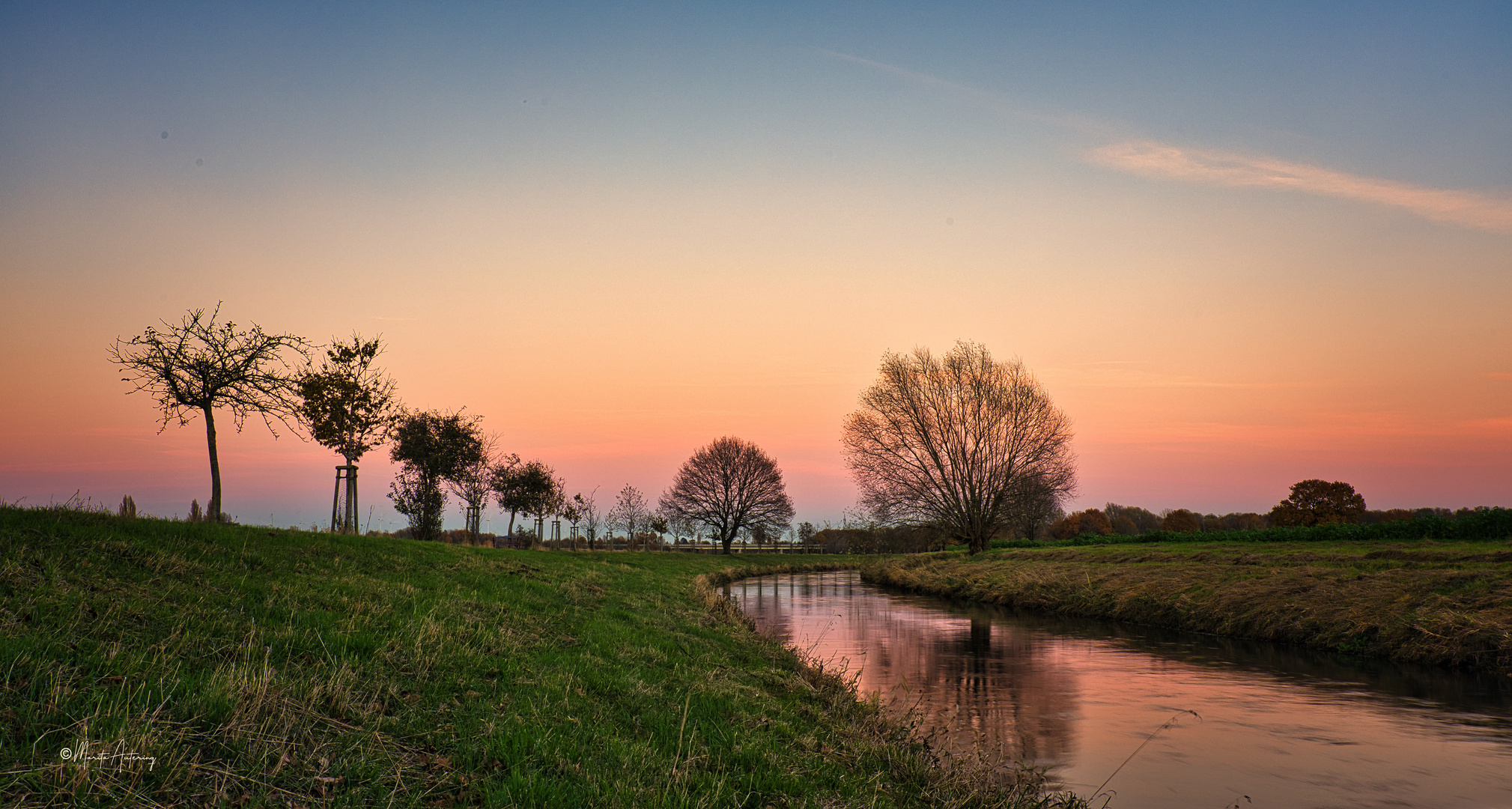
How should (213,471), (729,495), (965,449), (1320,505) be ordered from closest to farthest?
(213,471) → (965,449) → (1320,505) → (729,495)

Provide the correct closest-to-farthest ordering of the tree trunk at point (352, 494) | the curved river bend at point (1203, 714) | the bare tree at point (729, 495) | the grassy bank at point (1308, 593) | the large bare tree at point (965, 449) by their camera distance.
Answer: the curved river bend at point (1203, 714), the grassy bank at point (1308, 593), the tree trunk at point (352, 494), the large bare tree at point (965, 449), the bare tree at point (729, 495)

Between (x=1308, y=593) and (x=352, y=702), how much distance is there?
23341 mm

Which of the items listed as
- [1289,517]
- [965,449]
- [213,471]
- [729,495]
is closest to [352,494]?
[213,471]

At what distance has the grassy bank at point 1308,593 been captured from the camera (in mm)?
15195

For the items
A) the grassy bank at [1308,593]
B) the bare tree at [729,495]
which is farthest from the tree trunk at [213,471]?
the bare tree at [729,495]

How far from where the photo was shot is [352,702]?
6.19 metres

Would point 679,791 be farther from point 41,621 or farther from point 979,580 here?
point 979,580

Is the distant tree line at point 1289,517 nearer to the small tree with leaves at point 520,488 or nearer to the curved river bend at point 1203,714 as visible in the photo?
the curved river bend at point 1203,714

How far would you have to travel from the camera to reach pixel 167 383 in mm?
17984

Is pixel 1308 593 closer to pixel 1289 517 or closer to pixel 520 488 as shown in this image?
pixel 520 488

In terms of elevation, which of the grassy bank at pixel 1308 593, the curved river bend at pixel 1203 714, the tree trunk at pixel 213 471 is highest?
the tree trunk at pixel 213 471

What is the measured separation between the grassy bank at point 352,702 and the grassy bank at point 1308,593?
524 inches

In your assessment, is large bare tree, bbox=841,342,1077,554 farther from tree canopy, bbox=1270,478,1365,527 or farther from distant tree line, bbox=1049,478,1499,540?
tree canopy, bbox=1270,478,1365,527

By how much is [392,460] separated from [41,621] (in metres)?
37.7
